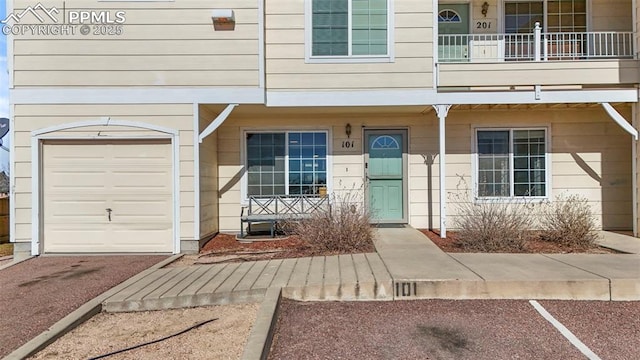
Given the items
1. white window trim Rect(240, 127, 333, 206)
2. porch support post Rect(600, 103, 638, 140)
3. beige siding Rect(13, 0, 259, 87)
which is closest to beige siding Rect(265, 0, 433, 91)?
beige siding Rect(13, 0, 259, 87)

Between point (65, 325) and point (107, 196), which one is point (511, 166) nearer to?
point (107, 196)

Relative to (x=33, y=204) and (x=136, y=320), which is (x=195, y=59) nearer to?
(x=33, y=204)

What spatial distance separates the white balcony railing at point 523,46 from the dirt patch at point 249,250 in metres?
5.27

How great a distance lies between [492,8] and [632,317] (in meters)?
7.36

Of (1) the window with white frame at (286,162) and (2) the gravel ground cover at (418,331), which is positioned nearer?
(2) the gravel ground cover at (418,331)

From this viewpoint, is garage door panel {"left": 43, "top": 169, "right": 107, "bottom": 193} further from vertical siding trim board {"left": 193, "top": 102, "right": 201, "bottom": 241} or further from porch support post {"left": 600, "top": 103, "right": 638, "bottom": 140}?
porch support post {"left": 600, "top": 103, "right": 638, "bottom": 140}

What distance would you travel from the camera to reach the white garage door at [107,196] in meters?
7.36

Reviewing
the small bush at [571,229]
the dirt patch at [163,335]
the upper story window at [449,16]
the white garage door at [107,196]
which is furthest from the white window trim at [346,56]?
the dirt patch at [163,335]

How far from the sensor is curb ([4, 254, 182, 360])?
325 centimetres

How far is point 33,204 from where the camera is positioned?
283 inches

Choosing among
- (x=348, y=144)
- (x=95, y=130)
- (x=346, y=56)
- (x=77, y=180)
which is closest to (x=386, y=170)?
(x=348, y=144)

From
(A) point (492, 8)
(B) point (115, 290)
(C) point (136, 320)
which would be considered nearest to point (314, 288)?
(C) point (136, 320)

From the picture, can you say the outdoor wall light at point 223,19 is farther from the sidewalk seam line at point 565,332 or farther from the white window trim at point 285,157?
the sidewalk seam line at point 565,332

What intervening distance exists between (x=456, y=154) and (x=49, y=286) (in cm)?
808
